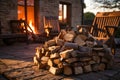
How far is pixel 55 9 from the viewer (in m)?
8.41

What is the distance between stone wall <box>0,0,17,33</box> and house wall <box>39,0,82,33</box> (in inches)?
52.3

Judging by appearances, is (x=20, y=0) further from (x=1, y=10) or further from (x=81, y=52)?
(x=81, y=52)

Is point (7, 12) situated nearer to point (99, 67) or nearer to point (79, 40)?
point (79, 40)

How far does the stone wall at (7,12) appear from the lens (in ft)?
21.2

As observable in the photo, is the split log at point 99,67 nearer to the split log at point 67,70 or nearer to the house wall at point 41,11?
the split log at point 67,70

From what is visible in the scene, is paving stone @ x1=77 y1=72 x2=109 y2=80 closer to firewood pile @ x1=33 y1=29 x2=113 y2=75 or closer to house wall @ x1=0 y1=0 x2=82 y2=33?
firewood pile @ x1=33 y1=29 x2=113 y2=75

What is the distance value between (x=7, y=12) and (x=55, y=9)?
8.44 feet

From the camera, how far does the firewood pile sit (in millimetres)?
2879

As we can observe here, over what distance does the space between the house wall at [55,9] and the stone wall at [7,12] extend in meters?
1.33

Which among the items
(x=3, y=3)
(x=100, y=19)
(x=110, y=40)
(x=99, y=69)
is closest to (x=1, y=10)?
(x=3, y=3)

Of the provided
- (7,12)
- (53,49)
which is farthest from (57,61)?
(7,12)

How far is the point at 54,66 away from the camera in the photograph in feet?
9.88

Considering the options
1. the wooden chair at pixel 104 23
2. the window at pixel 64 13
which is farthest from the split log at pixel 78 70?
the window at pixel 64 13

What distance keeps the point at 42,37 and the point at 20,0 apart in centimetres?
207
